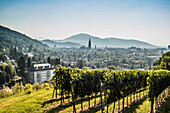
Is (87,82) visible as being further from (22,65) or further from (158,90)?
(22,65)

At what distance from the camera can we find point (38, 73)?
200ft

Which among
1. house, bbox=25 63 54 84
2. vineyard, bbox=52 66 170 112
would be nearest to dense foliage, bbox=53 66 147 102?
vineyard, bbox=52 66 170 112

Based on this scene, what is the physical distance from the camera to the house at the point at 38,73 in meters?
57.5

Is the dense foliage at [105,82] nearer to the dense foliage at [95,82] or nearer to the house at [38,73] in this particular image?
the dense foliage at [95,82]

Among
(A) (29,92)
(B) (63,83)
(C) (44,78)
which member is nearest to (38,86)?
(A) (29,92)

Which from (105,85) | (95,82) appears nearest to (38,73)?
(95,82)

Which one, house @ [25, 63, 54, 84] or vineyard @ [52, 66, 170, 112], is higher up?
vineyard @ [52, 66, 170, 112]

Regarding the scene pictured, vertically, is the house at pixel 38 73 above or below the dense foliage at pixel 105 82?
below

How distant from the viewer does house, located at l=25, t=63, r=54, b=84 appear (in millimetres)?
57500

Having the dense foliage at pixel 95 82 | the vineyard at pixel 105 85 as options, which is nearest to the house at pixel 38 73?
→ the dense foliage at pixel 95 82

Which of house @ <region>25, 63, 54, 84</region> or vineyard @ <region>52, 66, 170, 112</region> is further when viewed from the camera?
house @ <region>25, 63, 54, 84</region>

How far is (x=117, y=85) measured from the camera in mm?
8469

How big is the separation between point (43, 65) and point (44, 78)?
6.93 m

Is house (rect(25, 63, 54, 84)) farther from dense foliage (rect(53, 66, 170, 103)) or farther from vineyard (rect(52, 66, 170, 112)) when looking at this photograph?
vineyard (rect(52, 66, 170, 112))
